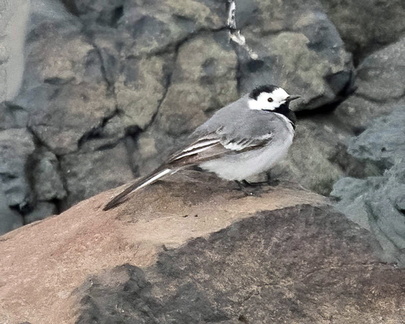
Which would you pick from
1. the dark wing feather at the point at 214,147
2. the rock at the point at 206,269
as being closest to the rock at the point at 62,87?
the dark wing feather at the point at 214,147

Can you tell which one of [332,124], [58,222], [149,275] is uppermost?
[149,275]

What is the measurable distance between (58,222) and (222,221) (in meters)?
1.38

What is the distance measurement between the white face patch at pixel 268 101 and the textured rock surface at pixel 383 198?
0.82 m

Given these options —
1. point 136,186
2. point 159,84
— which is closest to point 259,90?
point 136,186

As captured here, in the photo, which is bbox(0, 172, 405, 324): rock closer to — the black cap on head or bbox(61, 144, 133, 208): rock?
the black cap on head

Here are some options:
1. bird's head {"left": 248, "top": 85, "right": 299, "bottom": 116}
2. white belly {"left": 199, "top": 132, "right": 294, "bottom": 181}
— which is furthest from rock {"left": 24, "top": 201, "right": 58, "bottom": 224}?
bird's head {"left": 248, "top": 85, "right": 299, "bottom": 116}

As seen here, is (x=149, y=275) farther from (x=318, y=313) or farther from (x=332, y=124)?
(x=332, y=124)

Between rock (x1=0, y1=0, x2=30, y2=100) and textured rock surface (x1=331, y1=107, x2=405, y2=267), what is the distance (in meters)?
3.27

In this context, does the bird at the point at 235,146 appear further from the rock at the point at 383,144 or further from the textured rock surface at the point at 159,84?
the textured rock surface at the point at 159,84

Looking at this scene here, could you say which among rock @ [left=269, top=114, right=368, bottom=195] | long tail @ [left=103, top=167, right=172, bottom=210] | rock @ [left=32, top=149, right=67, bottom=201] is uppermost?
long tail @ [left=103, top=167, right=172, bottom=210]

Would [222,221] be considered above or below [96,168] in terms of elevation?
above

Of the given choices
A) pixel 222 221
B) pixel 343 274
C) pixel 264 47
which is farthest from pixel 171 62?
pixel 343 274

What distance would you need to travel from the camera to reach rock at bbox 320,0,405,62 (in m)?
8.39

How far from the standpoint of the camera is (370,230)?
5.09m
